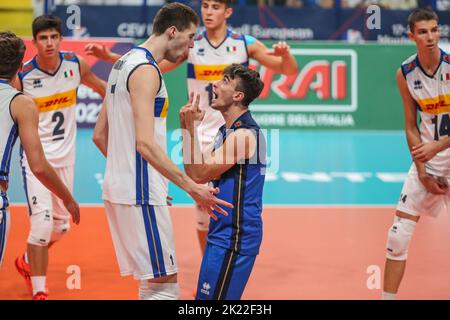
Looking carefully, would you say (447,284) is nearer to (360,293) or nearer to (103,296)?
(360,293)

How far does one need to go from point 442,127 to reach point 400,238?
0.98 meters

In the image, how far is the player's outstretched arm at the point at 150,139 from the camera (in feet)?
15.2

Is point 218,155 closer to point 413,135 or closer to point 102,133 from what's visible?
point 102,133

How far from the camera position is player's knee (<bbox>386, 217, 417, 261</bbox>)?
6.30 metres

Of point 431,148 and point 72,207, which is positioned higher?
point 431,148

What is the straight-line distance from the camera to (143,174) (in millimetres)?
4926

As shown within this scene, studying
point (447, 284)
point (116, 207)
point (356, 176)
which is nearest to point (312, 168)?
point (356, 176)

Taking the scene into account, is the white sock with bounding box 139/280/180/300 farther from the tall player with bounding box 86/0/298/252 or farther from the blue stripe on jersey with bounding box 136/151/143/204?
the tall player with bounding box 86/0/298/252

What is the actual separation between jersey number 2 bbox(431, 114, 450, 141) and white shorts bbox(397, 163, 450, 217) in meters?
0.37

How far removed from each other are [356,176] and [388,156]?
1.74 m

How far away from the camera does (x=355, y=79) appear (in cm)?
1603

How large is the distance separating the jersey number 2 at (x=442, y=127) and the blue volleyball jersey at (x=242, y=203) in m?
2.06

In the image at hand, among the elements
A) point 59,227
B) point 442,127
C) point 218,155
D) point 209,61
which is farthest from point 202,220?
point 218,155

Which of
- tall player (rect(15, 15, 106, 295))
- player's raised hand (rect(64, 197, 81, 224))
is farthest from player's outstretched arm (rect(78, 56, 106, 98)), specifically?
player's raised hand (rect(64, 197, 81, 224))
